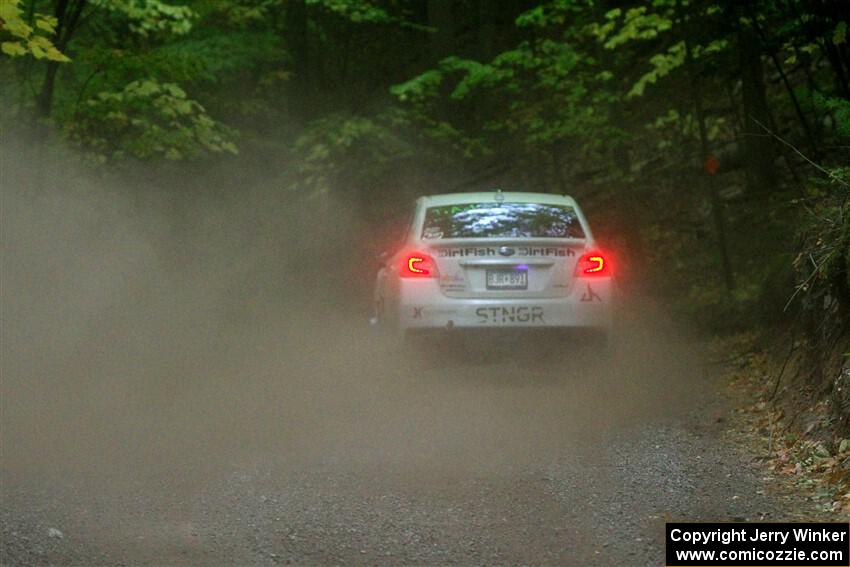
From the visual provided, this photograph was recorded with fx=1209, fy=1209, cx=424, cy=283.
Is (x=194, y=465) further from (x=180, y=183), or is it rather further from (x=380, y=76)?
(x=380, y=76)

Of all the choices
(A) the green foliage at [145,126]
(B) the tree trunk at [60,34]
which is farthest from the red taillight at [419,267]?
(B) the tree trunk at [60,34]

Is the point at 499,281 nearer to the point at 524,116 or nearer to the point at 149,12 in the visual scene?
the point at 149,12

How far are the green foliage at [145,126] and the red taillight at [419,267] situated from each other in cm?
545

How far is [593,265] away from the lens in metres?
11.2

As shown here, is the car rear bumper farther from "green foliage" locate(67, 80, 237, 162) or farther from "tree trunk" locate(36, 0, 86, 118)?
"tree trunk" locate(36, 0, 86, 118)

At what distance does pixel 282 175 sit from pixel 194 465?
1425 cm

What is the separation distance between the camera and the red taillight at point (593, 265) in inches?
437

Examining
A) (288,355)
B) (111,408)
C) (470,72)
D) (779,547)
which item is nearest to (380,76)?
(470,72)

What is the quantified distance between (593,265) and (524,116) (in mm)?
8991

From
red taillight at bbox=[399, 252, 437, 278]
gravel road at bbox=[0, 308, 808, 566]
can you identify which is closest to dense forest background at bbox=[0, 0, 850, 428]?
gravel road at bbox=[0, 308, 808, 566]

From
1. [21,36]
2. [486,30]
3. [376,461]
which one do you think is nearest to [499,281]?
[376,461]

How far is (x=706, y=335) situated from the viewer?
45.2ft

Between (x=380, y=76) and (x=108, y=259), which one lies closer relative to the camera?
(x=108, y=259)
